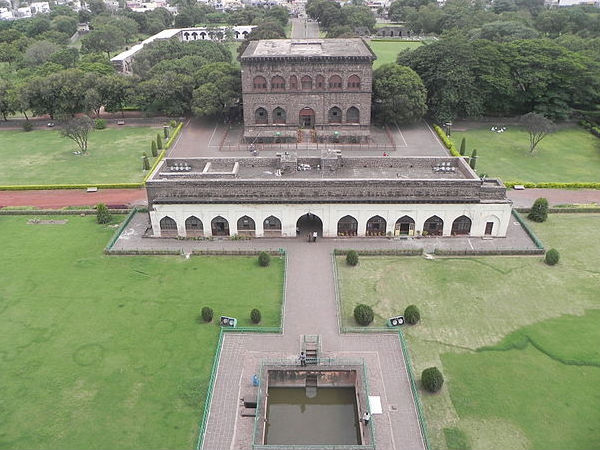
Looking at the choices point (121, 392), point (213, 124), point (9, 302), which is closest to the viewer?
point (121, 392)

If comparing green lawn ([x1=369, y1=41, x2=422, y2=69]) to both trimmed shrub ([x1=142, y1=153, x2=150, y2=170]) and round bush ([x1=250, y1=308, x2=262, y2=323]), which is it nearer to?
trimmed shrub ([x1=142, y1=153, x2=150, y2=170])

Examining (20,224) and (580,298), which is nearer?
(580,298)

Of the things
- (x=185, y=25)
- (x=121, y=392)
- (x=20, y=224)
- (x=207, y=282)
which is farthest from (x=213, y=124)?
(x=185, y=25)

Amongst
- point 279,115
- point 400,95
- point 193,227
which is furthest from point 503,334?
point 279,115

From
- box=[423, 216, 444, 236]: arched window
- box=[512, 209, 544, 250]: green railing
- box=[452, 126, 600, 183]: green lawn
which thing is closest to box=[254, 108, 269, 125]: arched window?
box=[452, 126, 600, 183]: green lawn

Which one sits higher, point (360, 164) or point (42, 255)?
point (360, 164)

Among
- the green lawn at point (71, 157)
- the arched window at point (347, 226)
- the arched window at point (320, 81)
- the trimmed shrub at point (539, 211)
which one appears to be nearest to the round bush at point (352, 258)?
the arched window at point (347, 226)

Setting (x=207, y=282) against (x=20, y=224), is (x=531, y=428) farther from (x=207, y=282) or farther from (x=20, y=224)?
(x=20, y=224)
